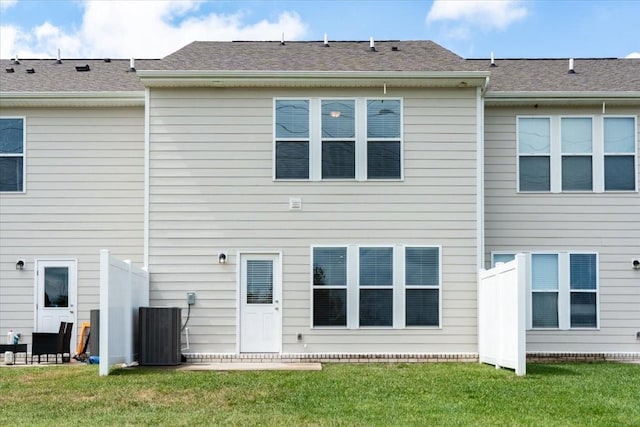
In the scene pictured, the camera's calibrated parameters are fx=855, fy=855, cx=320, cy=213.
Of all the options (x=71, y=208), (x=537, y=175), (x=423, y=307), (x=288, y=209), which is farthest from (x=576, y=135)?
(x=71, y=208)

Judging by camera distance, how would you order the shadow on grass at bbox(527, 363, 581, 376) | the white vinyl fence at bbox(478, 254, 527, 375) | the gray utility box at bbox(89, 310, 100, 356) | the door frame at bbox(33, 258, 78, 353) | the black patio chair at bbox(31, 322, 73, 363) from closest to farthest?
1. the white vinyl fence at bbox(478, 254, 527, 375)
2. the shadow on grass at bbox(527, 363, 581, 376)
3. the gray utility box at bbox(89, 310, 100, 356)
4. the black patio chair at bbox(31, 322, 73, 363)
5. the door frame at bbox(33, 258, 78, 353)

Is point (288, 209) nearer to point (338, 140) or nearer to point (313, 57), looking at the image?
point (338, 140)

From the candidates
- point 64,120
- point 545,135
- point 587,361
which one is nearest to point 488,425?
point 587,361

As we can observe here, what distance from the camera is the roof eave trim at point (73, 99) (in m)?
14.7

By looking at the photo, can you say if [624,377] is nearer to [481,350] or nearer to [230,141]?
[481,350]

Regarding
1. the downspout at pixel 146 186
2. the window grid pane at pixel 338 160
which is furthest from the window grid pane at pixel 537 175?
the downspout at pixel 146 186

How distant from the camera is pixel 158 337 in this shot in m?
13.5

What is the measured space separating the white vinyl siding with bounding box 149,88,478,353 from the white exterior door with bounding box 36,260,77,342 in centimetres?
171

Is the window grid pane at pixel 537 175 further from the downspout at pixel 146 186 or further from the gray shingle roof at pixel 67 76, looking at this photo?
the gray shingle roof at pixel 67 76

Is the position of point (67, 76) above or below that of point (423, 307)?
above

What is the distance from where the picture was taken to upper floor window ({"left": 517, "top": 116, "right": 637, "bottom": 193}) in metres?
15.1

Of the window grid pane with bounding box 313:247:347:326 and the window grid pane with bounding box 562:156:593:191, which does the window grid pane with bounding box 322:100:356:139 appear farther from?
the window grid pane with bounding box 562:156:593:191

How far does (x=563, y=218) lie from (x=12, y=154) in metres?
9.77

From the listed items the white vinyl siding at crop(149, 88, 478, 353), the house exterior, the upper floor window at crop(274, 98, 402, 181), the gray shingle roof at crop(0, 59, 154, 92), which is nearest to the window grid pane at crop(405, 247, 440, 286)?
the house exterior
